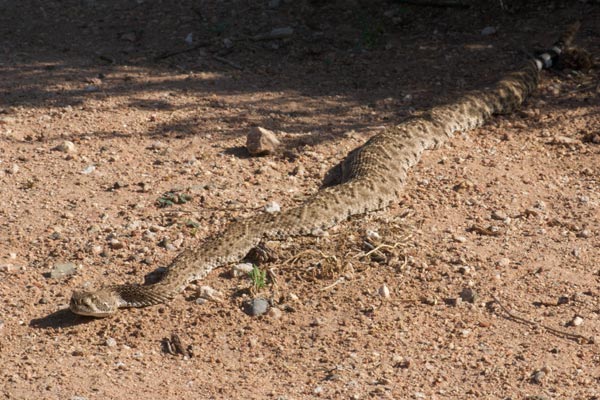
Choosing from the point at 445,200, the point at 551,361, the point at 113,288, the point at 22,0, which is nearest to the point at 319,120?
the point at 445,200

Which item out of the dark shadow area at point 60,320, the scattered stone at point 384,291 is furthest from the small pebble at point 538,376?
the dark shadow area at point 60,320

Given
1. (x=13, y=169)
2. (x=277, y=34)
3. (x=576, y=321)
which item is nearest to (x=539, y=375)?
(x=576, y=321)

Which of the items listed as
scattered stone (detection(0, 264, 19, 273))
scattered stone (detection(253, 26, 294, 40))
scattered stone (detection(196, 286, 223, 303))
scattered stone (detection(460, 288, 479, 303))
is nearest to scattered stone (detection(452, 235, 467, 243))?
scattered stone (detection(460, 288, 479, 303))

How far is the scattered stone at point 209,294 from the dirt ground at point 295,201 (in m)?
0.05

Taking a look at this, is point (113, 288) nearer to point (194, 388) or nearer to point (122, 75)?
point (194, 388)

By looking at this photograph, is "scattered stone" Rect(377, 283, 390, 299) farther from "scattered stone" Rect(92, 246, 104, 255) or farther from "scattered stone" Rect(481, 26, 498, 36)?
"scattered stone" Rect(481, 26, 498, 36)

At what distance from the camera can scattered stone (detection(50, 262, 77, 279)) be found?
19.2 ft

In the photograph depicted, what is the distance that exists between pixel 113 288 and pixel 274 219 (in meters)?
1.39

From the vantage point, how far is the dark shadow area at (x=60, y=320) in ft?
17.6

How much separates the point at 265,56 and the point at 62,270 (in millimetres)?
4647

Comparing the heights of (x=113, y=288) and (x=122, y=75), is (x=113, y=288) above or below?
below

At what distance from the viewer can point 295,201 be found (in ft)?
22.6

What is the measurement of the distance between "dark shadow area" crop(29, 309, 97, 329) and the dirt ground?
0.02 meters

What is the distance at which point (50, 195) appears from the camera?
6.91 metres
